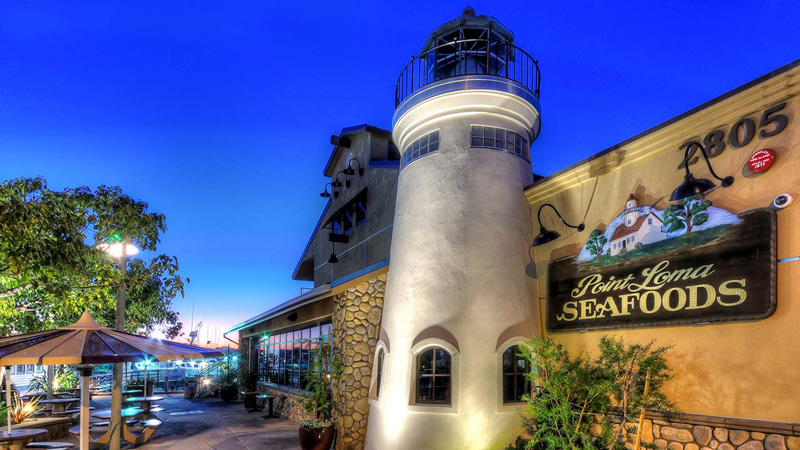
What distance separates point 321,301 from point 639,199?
8.78 metres

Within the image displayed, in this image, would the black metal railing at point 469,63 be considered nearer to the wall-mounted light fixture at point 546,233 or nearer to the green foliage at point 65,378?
the wall-mounted light fixture at point 546,233

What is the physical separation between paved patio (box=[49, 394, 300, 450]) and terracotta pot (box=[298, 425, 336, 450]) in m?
1.09

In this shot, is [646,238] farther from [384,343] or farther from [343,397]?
[343,397]

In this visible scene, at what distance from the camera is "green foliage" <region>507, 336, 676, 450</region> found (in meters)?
6.27

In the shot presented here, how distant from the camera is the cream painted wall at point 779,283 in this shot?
5.64m

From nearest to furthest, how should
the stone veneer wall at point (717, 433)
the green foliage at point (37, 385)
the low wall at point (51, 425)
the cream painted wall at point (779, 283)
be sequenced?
the stone veneer wall at point (717, 433), the cream painted wall at point (779, 283), the low wall at point (51, 425), the green foliage at point (37, 385)

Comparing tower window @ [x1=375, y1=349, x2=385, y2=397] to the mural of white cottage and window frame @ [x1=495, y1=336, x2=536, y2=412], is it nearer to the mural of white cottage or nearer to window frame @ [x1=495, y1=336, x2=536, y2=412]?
window frame @ [x1=495, y1=336, x2=536, y2=412]

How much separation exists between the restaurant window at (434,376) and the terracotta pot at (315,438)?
2.71 m

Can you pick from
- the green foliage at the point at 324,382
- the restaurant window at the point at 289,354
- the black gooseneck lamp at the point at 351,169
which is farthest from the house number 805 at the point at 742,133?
the black gooseneck lamp at the point at 351,169

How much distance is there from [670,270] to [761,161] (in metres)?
1.83

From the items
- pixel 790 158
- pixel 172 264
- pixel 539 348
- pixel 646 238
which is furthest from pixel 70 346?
pixel 790 158

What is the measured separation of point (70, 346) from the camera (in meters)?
6.50

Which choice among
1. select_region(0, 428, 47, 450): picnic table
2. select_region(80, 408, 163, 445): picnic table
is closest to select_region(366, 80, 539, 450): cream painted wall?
select_region(80, 408, 163, 445): picnic table

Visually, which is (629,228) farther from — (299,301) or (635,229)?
(299,301)
